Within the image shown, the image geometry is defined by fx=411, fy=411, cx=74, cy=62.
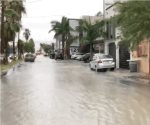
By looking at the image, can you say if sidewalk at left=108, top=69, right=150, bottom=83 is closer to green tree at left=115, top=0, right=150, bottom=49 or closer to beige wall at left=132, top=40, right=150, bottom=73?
beige wall at left=132, top=40, right=150, bottom=73

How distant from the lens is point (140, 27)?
81.2ft

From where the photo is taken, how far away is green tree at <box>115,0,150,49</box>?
24141 millimetres

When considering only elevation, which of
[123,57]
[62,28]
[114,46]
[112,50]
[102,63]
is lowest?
[102,63]

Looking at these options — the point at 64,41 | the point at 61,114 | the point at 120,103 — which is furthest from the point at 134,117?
the point at 64,41

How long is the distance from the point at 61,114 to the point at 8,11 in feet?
138

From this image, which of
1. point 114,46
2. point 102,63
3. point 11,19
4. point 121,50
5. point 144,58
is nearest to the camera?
point 144,58

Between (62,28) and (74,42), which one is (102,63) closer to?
(62,28)

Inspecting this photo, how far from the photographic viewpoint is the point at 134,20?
24.8m

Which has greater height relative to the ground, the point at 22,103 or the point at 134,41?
the point at 134,41

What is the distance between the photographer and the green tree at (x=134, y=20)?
79.2 feet

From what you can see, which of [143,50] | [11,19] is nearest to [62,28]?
[11,19]

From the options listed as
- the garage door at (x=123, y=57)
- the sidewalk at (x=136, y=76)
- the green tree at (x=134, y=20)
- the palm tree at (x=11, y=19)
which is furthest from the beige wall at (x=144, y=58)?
the palm tree at (x=11, y=19)

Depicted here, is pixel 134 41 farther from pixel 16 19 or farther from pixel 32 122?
pixel 16 19

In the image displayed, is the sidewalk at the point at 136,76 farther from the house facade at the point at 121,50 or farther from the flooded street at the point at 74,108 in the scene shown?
the flooded street at the point at 74,108
